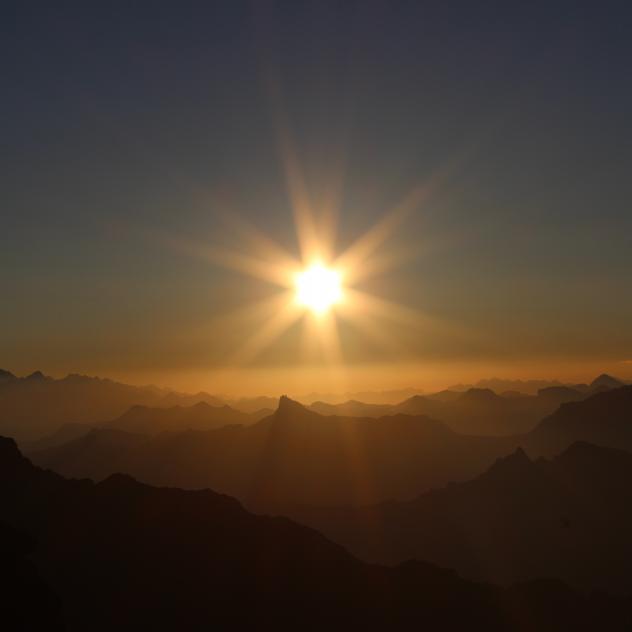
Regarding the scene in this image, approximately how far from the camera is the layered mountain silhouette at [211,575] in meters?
73.5

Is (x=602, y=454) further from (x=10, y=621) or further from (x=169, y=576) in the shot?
(x=10, y=621)

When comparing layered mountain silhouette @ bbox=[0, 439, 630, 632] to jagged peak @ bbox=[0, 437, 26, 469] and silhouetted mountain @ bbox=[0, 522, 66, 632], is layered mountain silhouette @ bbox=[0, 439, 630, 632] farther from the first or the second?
silhouetted mountain @ bbox=[0, 522, 66, 632]

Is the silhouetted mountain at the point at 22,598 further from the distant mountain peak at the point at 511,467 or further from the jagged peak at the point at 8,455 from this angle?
the distant mountain peak at the point at 511,467

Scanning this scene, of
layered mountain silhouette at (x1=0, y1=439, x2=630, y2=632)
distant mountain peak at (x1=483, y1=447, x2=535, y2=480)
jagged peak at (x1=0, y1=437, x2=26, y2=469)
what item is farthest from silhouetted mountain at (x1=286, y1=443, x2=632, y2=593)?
jagged peak at (x1=0, y1=437, x2=26, y2=469)

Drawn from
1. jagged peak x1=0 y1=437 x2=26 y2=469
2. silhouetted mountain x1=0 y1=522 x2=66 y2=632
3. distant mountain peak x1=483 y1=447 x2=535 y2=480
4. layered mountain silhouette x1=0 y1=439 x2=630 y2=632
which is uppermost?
distant mountain peak x1=483 y1=447 x2=535 y2=480

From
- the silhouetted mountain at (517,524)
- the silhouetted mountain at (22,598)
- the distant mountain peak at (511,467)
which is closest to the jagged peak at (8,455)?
the silhouetted mountain at (22,598)

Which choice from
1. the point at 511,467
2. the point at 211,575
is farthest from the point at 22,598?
the point at 511,467

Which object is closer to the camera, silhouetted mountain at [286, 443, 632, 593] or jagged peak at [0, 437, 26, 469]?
jagged peak at [0, 437, 26, 469]

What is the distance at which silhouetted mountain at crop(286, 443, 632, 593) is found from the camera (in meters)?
148

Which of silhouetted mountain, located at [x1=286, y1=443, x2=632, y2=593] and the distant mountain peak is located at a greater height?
the distant mountain peak

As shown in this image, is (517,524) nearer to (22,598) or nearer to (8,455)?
(8,455)

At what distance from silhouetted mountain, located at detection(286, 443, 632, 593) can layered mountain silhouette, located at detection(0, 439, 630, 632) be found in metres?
50.1

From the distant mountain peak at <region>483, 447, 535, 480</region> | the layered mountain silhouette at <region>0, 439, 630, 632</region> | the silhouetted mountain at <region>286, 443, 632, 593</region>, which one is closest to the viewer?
the layered mountain silhouette at <region>0, 439, 630, 632</region>

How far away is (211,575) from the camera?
261ft
